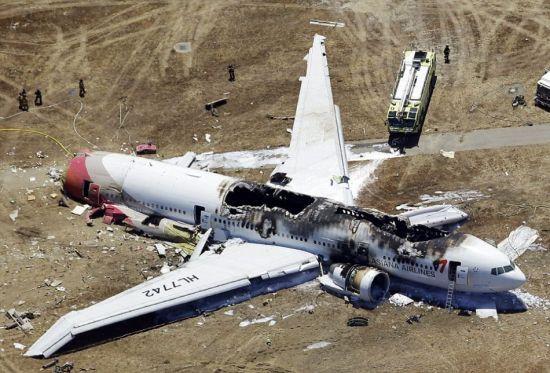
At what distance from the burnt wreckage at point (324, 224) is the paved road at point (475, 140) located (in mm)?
12588

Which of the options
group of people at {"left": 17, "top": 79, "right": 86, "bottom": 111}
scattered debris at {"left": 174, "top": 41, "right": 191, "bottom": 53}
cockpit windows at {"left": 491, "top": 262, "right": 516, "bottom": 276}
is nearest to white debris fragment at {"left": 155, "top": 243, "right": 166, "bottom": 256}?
cockpit windows at {"left": 491, "top": 262, "right": 516, "bottom": 276}

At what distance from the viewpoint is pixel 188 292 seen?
5434cm

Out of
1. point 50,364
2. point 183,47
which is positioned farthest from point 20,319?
Answer: point 183,47

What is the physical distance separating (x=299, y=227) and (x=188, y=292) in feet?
25.7

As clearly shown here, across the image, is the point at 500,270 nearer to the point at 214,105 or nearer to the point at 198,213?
the point at 198,213

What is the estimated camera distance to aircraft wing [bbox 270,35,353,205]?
205ft

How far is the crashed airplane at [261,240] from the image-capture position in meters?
53.4

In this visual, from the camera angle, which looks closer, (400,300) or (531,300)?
(531,300)

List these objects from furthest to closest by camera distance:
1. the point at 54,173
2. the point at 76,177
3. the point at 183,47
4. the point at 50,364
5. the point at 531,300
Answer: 1. the point at 183,47
2. the point at 54,173
3. the point at 76,177
4. the point at 531,300
5. the point at 50,364

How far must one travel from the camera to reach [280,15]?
280 feet

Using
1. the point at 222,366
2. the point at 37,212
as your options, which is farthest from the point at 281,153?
the point at 222,366

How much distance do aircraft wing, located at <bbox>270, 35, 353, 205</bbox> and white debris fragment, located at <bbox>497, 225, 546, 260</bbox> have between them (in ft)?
32.2

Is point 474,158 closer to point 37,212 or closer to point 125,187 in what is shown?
point 125,187

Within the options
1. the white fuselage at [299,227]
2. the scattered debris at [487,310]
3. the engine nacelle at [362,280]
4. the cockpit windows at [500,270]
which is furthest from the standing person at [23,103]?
the cockpit windows at [500,270]
